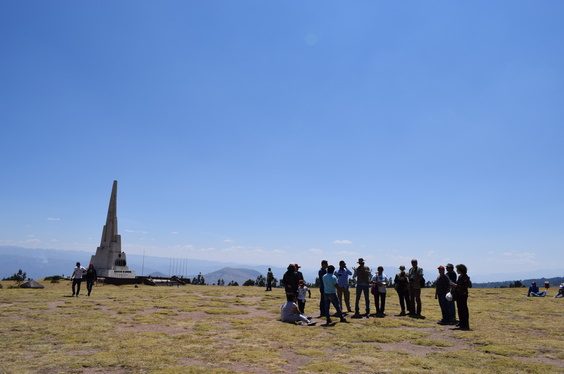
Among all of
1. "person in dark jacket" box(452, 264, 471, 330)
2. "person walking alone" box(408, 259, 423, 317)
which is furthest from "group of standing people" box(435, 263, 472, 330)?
"person walking alone" box(408, 259, 423, 317)

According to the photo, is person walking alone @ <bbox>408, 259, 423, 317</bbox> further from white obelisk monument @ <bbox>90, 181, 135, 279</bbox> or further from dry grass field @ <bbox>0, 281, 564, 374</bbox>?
white obelisk monument @ <bbox>90, 181, 135, 279</bbox>

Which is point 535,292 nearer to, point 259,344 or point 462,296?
point 462,296

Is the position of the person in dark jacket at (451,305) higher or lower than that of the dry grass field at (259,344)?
higher

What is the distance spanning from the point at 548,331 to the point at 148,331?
13.4 m

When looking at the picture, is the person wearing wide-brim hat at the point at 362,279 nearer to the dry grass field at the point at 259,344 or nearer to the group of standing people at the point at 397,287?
the group of standing people at the point at 397,287

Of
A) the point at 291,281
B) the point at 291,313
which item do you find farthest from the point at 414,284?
the point at 291,313

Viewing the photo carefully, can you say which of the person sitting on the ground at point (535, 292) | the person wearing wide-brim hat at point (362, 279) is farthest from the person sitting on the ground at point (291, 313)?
the person sitting on the ground at point (535, 292)

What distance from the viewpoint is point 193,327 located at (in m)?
11.6

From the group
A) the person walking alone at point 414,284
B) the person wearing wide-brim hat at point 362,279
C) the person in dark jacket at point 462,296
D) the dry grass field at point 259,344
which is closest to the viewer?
the dry grass field at point 259,344

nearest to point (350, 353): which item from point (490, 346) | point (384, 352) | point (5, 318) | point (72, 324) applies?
point (384, 352)

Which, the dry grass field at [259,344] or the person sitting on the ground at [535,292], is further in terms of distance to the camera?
the person sitting on the ground at [535,292]

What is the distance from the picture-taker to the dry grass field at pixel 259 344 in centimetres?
705

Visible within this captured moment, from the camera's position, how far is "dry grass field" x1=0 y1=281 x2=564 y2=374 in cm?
705

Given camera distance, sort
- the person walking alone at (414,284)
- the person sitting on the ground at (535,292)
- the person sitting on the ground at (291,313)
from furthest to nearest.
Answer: the person sitting on the ground at (535,292) < the person walking alone at (414,284) < the person sitting on the ground at (291,313)
